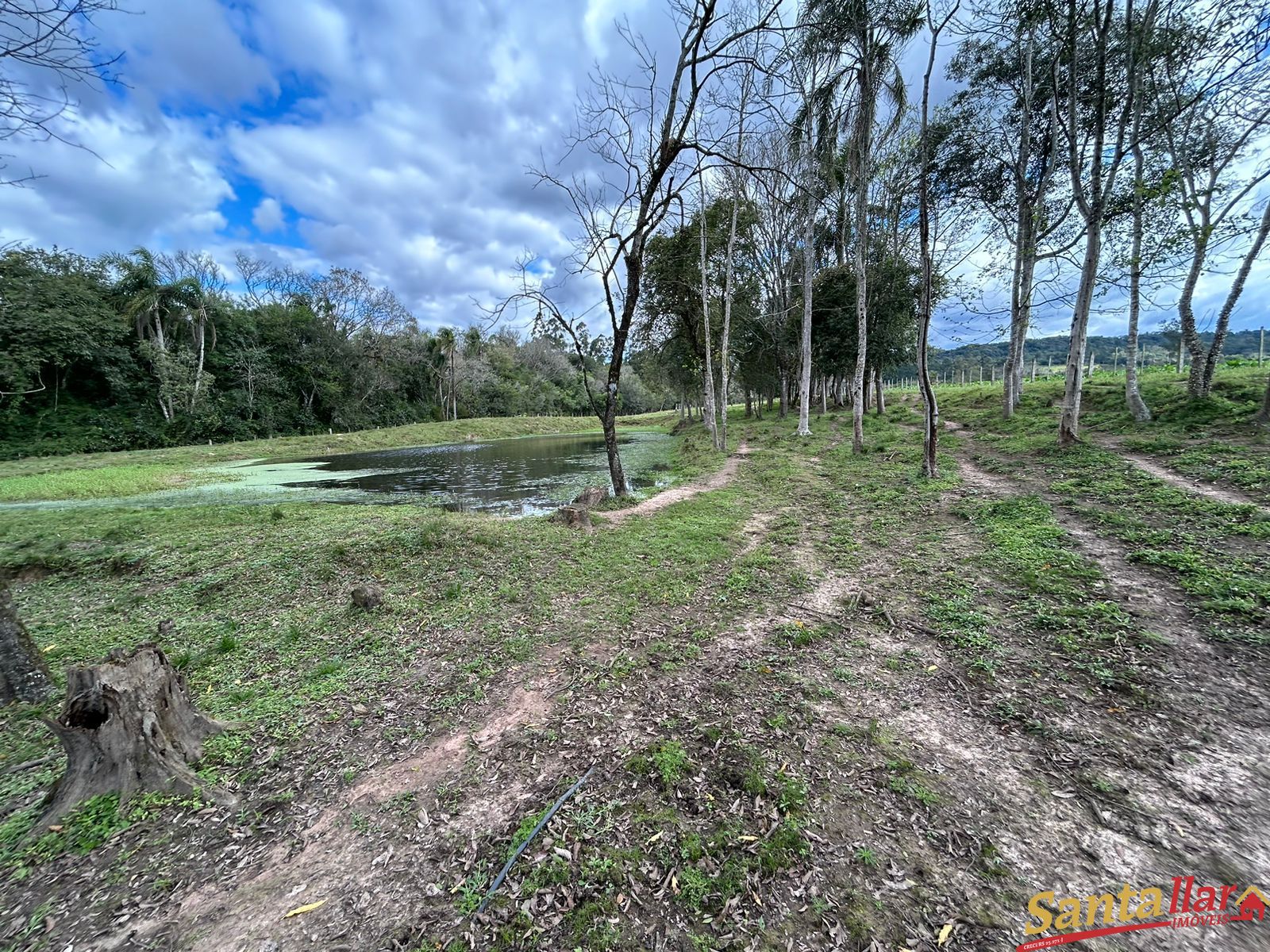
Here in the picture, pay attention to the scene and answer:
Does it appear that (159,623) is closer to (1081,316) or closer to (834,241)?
(1081,316)

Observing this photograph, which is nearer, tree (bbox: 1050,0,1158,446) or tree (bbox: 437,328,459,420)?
tree (bbox: 1050,0,1158,446)

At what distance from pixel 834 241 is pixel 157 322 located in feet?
166

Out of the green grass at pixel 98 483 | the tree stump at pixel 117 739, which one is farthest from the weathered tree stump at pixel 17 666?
the green grass at pixel 98 483

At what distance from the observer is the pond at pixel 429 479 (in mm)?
15062

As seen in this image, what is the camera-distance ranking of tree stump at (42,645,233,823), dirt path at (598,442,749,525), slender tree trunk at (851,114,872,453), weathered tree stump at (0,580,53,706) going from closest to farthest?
tree stump at (42,645,233,823) < weathered tree stump at (0,580,53,706) < dirt path at (598,442,749,525) < slender tree trunk at (851,114,872,453)

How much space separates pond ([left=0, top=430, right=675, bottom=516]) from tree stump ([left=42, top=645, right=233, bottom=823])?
914cm

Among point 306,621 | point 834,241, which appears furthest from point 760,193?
point 306,621

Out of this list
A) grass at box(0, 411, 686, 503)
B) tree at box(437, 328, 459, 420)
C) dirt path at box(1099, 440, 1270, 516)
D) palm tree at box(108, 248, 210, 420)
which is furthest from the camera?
tree at box(437, 328, 459, 420)

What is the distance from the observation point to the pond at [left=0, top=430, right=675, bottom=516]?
15.1m

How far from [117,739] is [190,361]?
152ft

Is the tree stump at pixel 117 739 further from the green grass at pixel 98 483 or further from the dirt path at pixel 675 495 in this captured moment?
the green grass at pixel 98 483

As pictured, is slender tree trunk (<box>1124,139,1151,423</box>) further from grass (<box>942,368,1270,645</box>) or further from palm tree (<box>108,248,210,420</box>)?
palm tree (<box>108,248,210,420</box>)

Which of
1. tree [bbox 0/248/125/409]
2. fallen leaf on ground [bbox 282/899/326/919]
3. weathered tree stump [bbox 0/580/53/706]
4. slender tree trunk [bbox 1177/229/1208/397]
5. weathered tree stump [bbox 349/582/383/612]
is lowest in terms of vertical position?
fallen leaf on ground [bbox 282/899/326/919]

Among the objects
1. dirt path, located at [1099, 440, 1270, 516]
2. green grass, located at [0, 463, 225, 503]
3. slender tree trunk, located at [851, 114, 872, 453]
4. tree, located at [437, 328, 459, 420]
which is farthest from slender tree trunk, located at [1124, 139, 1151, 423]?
tree, located at [437, 328, 459, 420]
